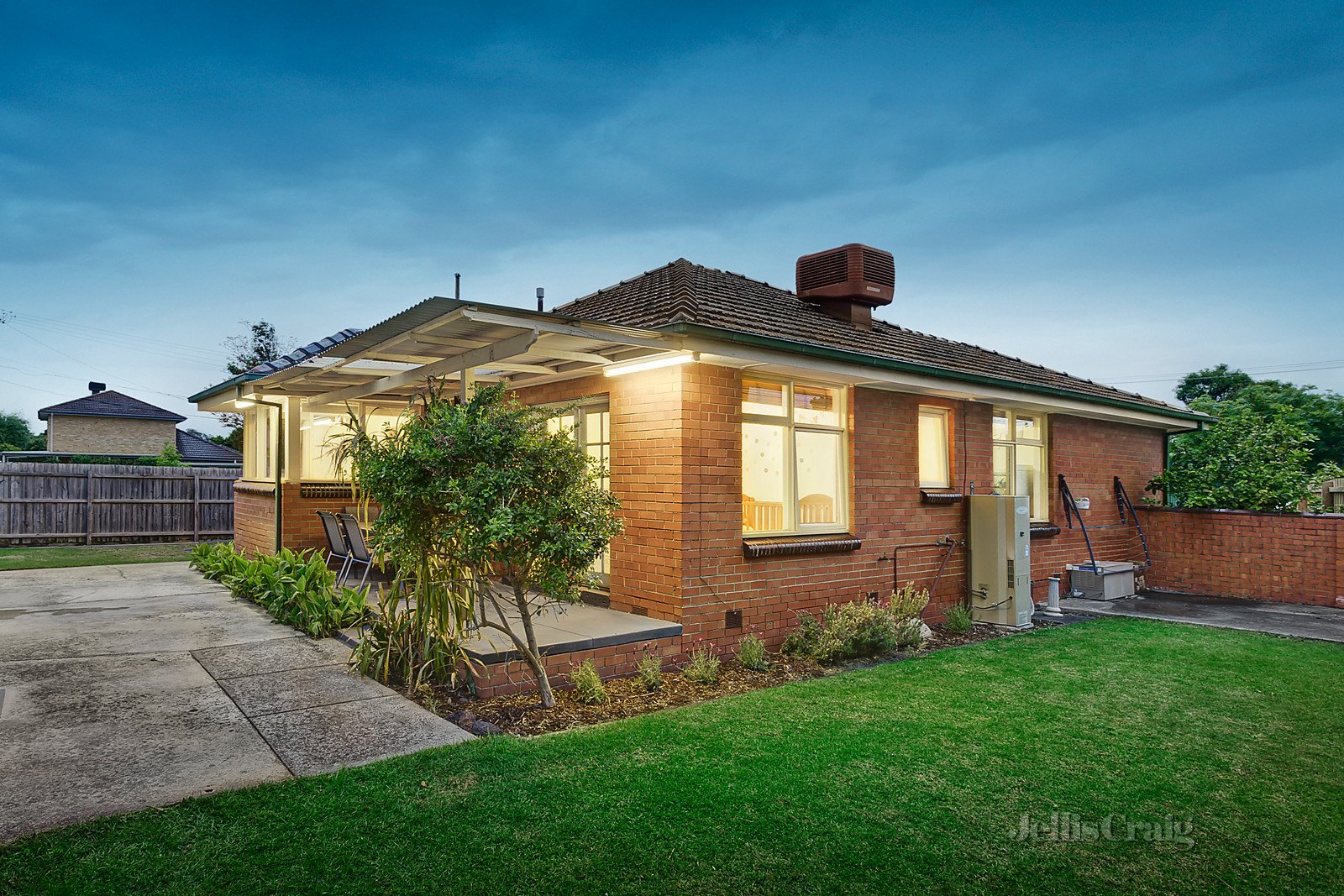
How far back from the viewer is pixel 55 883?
2.64 meters

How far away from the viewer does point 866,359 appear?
7312 mm

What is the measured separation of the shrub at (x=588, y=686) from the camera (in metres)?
5.29

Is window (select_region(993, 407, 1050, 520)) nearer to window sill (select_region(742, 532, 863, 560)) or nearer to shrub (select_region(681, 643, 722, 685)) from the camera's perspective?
window sill (select_region(742, 532, 863, 560))

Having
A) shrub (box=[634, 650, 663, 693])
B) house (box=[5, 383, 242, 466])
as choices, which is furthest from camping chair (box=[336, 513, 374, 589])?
house (box=[5, 383, 242, 466])

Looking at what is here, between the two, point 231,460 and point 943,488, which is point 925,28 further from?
point 231,460

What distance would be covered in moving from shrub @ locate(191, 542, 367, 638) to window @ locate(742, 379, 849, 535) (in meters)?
3.97

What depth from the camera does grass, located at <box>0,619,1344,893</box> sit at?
9.30ft

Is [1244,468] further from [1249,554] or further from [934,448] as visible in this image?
[934,448]

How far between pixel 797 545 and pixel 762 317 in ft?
7.78

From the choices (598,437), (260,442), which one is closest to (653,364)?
(598,437)

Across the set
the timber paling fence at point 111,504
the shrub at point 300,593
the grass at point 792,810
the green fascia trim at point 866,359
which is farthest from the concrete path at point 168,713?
the timber paling fence at point 111,504

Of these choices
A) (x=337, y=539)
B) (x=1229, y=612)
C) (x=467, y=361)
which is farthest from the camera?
(x=1229, y=612)

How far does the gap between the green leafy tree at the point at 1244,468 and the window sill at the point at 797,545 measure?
7.20 meters

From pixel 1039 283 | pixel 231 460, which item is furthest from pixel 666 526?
pixel 231 460
